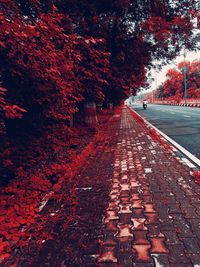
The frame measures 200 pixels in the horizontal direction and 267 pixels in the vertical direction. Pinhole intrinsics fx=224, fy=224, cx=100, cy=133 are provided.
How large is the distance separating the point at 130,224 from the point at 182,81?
84.0 metres

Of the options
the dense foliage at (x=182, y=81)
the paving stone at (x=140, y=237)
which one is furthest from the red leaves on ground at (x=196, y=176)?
the dense foliage at (x=182, y=81)

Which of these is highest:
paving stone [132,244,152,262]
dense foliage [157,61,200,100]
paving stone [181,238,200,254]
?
dense foliage [157,61,200,100]

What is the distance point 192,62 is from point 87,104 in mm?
76900

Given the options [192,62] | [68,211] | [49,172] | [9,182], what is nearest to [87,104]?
[49,172]

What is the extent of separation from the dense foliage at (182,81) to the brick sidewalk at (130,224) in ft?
250

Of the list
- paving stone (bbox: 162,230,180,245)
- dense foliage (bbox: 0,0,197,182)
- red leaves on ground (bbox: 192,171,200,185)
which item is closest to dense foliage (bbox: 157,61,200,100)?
dense foliage (bbox: 0,0,197,182)

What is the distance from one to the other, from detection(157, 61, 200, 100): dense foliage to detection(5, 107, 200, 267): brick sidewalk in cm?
7616

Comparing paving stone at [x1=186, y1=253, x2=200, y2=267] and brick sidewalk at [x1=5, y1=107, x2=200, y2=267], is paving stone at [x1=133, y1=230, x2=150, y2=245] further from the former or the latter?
paving stone at [x1=186, y1=253, x2=200, y2=267]

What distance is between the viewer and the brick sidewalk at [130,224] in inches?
99.8

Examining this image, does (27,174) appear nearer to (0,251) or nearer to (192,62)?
(0,251)

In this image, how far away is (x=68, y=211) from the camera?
369 centimetres

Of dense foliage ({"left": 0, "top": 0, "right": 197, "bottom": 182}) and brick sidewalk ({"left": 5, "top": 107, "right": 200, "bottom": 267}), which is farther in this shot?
dense foliage ({"left": 0, "top": 0, "right": 197, "bottom": 182})

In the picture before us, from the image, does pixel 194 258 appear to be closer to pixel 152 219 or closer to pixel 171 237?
pixel 171 237

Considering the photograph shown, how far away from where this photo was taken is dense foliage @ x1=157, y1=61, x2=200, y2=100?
75812mm
